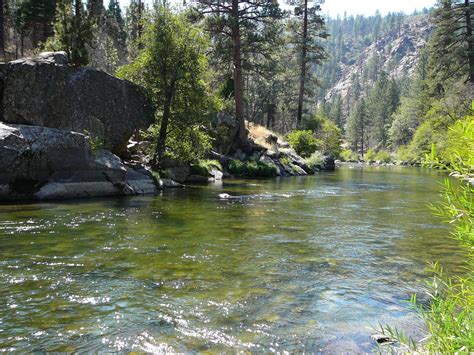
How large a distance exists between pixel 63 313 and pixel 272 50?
2994 centimetres

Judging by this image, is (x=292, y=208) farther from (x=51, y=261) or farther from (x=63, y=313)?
(x=63, y=313)

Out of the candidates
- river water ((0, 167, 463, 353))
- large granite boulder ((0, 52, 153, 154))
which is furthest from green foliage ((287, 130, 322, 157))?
river water ((0, 167, 463, 353))

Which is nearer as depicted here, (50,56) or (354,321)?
(354,321)

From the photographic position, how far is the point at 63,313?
534 centimetres

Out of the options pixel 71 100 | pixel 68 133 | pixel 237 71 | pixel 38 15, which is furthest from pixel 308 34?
pixel 68 133

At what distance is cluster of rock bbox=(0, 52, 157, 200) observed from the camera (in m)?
15.1

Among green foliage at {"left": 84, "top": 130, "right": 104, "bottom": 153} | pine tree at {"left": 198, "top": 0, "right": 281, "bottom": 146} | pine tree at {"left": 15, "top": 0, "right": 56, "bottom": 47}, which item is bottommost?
green foliage at {"left": 84, "top": 130, "right": 104, "bottom": 153}

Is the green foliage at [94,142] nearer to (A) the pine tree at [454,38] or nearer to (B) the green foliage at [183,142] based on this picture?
(B) the green foliage at [183,142]

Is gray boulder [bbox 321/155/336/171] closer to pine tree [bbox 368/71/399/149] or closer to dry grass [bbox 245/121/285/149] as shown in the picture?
dry grass [bbox 245/121/285/149]

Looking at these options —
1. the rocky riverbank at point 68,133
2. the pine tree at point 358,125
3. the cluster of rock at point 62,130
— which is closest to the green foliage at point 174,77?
the rocky riverbank at point 68,133

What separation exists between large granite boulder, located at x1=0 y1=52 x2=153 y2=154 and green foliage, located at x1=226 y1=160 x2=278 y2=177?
31.6ft

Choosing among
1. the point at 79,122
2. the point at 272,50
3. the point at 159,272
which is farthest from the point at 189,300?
the point at 272,50

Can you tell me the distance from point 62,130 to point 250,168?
16251 mm

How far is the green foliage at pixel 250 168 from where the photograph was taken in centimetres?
3000
